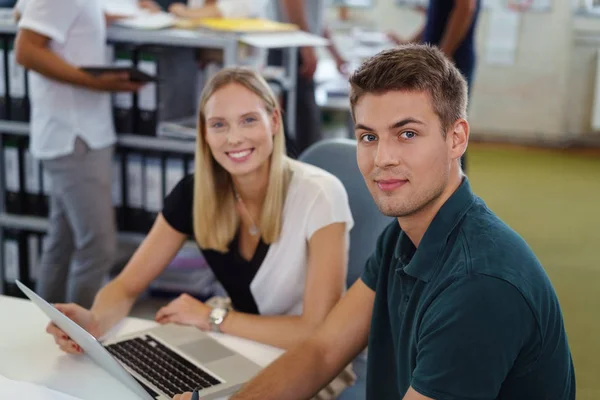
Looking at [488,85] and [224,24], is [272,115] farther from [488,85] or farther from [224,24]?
[488,85]

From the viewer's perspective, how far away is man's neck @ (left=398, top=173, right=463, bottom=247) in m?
1.21

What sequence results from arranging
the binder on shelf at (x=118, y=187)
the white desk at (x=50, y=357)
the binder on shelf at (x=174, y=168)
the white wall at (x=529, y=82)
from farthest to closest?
the white wall at (x=529, y=82) < the binder on shelf at (x=118, y=187) < the binder on shelf at (x=174, y=168) < the white desk at (x=50, y=357)

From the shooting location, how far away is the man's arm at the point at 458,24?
3.60 metres

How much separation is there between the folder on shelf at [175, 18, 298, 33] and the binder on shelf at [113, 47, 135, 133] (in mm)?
242

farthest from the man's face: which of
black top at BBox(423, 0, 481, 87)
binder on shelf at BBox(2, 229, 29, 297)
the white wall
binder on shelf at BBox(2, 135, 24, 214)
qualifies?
the white wall

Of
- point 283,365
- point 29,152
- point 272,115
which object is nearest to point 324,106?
point 29,152

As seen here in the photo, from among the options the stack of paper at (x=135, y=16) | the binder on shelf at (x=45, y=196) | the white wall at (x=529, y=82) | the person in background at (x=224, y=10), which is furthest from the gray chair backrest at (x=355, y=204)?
the white wall at (x=529, y=82)

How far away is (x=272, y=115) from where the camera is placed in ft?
6.26

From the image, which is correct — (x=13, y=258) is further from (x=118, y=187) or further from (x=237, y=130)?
(x=237, y=130)

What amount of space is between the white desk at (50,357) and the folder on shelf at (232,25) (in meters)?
1.42

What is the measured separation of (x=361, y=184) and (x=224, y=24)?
3.94ft

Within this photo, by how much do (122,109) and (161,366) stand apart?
5.62 ft

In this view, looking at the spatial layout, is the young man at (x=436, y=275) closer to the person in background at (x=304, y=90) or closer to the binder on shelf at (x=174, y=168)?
the binder on shelf at (x=174, y=168)

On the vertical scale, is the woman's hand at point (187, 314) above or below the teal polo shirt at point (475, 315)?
below
